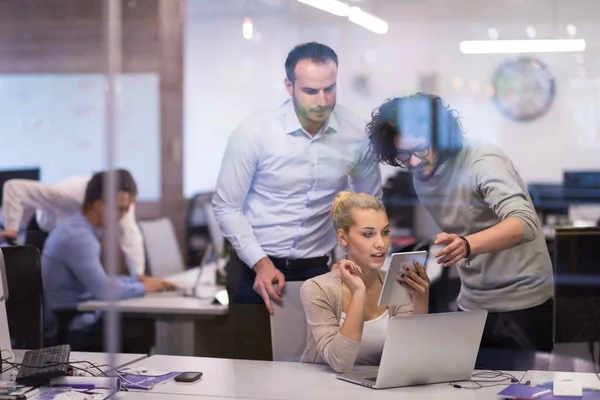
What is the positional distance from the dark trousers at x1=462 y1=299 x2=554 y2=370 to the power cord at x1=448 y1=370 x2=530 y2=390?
51cm

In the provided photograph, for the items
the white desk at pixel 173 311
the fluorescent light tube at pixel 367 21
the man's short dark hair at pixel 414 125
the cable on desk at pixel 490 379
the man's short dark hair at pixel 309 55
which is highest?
the fluorescent light tube at pixel 367 21

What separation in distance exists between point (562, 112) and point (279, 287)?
1533 millimetres

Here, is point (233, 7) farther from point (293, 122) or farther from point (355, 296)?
point (355, 296)

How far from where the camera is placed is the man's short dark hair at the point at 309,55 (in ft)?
11.8

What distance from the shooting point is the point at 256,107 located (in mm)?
3855

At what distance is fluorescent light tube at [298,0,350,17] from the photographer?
3.72 metres

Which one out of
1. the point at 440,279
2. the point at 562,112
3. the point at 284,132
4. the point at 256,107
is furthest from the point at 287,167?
the point at 562,112

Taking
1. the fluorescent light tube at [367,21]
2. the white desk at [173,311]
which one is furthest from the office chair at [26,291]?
the fluorescent light tube at [367,21]

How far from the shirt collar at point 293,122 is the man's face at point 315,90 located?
0.02 metres

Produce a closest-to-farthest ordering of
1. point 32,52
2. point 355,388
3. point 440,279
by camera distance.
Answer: point 355,388 < point 440,279 < point 32,52

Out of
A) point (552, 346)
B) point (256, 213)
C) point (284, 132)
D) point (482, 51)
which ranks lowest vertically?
point (552, 346)

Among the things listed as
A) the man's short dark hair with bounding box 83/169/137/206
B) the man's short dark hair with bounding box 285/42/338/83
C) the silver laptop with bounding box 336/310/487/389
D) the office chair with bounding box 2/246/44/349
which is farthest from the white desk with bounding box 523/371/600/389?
the man's short dark hair with bounding box 83/169/137/206

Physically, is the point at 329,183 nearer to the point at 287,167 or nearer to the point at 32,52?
the point at 287,167

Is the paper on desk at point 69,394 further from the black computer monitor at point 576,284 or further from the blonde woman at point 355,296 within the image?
the black computer monitor at point 576,284
